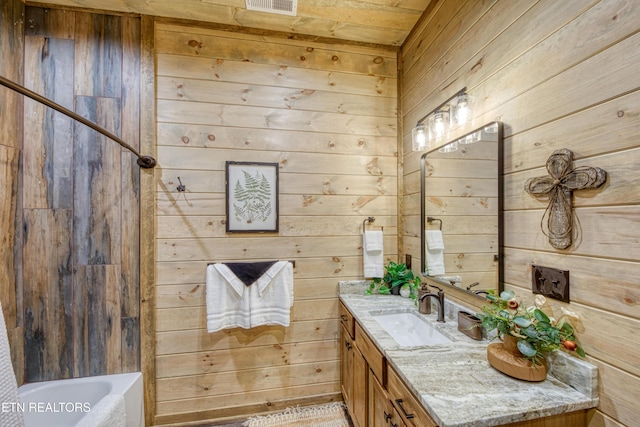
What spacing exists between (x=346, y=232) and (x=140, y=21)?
2.03 metres

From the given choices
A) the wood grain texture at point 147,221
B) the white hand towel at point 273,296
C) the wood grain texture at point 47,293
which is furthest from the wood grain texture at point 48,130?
the white hand towel at point 273,296

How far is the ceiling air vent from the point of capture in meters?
1.69

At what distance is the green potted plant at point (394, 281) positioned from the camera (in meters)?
1.92

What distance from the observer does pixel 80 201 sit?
1.74 metres

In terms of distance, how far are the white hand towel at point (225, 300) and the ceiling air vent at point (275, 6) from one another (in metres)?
1.69

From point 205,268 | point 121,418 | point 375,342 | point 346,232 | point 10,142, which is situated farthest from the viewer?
point 346,232

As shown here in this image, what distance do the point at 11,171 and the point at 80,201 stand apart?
0.36m

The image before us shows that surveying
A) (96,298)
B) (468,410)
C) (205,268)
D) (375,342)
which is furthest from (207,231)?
(468,410)

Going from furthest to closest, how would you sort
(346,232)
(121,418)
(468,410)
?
(346,232)
(121,418)
(468,410)

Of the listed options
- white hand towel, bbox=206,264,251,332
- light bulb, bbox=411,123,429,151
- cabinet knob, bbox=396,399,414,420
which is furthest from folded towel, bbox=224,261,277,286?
light bulb, bbox=411,123,429,151

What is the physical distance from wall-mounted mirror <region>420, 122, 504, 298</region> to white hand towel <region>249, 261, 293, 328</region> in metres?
0.95

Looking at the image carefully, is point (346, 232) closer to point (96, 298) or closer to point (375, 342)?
point (375, 342)

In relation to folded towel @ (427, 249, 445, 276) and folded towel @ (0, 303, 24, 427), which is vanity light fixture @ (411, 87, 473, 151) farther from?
folded towel @ (0, 303, 24, 427)

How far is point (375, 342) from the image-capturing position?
129 centimetres
